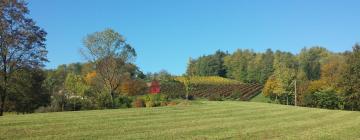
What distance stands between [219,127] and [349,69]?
1530 inches

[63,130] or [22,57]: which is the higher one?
[22,57]

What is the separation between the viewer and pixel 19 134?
14969 millimetres

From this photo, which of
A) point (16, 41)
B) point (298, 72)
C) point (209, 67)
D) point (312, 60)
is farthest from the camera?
point (209, 67)

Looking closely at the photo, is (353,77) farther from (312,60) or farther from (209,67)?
(209,67)

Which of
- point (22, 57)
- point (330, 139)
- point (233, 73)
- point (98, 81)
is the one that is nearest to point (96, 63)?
point (98, 81)

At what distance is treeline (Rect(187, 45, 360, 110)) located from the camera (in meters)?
54.9

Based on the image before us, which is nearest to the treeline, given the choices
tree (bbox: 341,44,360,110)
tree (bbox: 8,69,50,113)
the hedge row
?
tree (bbox: 341,44,360,110)

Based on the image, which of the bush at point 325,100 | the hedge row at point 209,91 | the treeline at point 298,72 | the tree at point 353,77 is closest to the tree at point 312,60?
the treeline at point 298,72

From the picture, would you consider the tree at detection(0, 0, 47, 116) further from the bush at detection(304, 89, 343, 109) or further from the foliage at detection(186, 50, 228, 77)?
the foliage at detection(186, 50, 228, 77)

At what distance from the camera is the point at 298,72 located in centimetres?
9275

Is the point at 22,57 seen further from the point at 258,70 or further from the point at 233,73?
the point at 233,73

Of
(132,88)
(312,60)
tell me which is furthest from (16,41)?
(312,60)

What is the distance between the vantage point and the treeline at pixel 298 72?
54.9m

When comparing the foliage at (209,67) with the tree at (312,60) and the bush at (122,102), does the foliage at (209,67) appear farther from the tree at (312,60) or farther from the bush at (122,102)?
the bush at (122,102)
